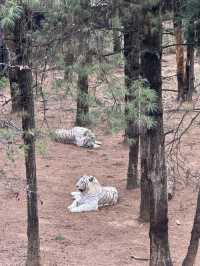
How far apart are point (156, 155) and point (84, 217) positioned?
3.88 meters

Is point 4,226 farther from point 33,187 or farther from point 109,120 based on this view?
point 109,120

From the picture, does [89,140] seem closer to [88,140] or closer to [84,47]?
[88,140]

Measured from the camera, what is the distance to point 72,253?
34.0ft

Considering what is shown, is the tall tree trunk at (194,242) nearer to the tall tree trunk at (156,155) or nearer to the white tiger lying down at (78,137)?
the tall tree trunk at (156,155)

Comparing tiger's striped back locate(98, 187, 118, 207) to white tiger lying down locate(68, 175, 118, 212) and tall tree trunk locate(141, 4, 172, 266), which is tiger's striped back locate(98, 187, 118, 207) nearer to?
white tiger lying down locate(68, 175, 118, 212)

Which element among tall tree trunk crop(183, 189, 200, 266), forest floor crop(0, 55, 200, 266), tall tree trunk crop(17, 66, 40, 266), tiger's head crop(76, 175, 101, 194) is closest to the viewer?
tall tree trunk crop(17, 66, 40, 266)

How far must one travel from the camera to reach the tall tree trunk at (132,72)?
25.6 feet

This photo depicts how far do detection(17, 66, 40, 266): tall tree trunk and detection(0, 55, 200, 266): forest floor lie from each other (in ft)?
0.70

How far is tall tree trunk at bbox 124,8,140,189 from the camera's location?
7.82 m

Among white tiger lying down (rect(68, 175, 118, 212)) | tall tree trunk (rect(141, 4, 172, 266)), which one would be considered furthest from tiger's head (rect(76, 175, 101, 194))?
tall tree trunk (rect(141, 4, 172, 266))

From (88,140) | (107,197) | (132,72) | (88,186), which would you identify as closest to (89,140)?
(88,140)

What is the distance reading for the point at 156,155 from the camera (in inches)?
344

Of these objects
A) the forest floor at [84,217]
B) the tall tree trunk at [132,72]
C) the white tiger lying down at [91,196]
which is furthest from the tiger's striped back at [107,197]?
the tall tree trunk at [132,72]

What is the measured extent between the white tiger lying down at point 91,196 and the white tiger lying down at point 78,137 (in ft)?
11.9
